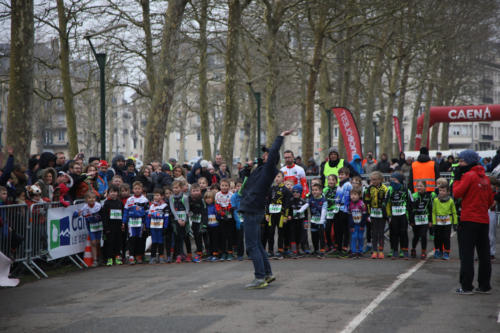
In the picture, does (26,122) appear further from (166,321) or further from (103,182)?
(166,321)

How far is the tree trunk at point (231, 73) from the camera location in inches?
966

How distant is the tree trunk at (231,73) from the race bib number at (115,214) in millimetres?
13201

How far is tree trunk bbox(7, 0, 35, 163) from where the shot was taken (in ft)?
49.2

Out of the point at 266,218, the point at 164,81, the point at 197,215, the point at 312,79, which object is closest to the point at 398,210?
the point at 266,218

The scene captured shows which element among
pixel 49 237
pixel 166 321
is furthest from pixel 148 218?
pixel 166 321

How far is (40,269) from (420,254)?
702 cm

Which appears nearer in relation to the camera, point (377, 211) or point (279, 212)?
point (377, 211)

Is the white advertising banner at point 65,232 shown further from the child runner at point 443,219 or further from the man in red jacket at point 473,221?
the man in red jacket at point 473,221

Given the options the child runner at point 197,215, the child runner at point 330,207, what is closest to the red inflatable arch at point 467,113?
the child runner at point 330,207

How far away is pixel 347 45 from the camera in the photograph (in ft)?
113

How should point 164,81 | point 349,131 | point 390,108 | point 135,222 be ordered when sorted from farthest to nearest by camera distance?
point 390,108 → point 349,131 → point 164,81 → point 135,222

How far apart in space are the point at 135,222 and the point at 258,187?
13.4ft

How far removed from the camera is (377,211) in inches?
508

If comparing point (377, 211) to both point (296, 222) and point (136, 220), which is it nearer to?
point (296, 222)
